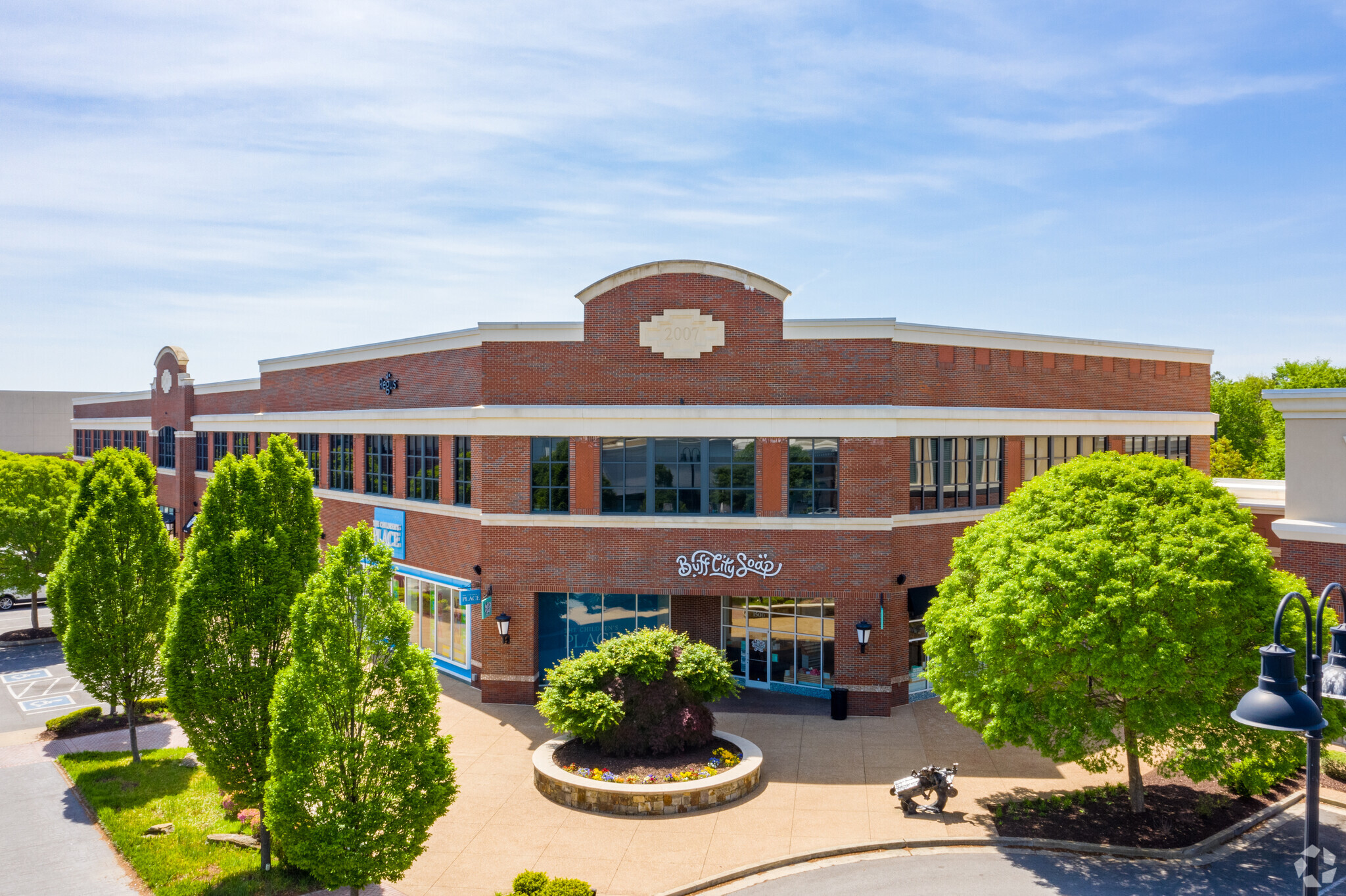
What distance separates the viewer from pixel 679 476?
24.6 metres

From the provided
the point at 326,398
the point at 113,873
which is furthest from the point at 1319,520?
the point at 326,398

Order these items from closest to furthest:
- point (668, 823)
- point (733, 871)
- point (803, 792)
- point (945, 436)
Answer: point (733, 871) → point (668, 823) → point (803, 792) → point (945, 436)

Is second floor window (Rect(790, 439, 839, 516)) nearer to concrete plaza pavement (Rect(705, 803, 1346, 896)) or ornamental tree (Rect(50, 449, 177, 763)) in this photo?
concrete plaza pavement (Rect(705, 803, 1346, 896))

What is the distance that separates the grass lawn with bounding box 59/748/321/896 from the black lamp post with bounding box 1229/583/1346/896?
14.7 m

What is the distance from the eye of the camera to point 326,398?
1373 inches

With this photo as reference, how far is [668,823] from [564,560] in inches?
353

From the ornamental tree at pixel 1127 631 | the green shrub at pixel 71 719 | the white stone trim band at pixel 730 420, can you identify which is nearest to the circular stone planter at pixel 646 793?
the ornamental tree at pixel 1127 631

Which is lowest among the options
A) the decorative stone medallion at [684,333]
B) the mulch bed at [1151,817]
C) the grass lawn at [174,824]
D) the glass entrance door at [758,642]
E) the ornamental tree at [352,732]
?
the grass lawn at [174,824]

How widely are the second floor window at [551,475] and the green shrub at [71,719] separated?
45.6 feet

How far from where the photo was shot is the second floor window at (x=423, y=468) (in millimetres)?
28594

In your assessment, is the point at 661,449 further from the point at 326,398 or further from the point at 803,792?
the point at 326,398

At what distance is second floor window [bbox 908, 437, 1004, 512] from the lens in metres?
25.5

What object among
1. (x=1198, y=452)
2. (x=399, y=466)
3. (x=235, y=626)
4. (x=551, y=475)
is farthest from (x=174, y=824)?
(x=1198, y=452)

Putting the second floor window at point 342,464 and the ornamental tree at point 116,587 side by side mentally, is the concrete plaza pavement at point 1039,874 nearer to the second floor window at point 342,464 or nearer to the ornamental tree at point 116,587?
the ornamental tree at point 116,587
